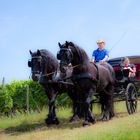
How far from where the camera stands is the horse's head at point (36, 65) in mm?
12256

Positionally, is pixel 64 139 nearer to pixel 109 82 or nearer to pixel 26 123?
pixel 109 82

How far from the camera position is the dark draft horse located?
12391 millimetres

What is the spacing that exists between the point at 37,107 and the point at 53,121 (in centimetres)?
939

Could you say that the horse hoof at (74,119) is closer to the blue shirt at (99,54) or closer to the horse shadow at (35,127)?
the horse shadow at (35,127)

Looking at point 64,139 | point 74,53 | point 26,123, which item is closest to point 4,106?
point 26,123

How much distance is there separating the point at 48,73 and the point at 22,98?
9837mm

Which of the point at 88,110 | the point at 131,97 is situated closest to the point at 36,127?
the point at 88,110

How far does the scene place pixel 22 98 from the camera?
22359 millimetres

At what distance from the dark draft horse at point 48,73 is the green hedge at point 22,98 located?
884cm

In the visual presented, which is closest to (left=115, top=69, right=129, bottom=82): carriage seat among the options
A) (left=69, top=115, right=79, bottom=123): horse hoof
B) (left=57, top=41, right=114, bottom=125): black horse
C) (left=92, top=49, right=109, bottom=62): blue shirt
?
(left=92, top=49, right=109, bottom=62): blue shirt

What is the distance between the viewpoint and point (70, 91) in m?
13.5

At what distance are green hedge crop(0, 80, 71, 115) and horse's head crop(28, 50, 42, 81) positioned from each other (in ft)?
31.3

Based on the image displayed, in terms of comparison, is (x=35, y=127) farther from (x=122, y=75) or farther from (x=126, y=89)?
(x=122, y=75)

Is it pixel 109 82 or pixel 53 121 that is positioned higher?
pixel 109 82
